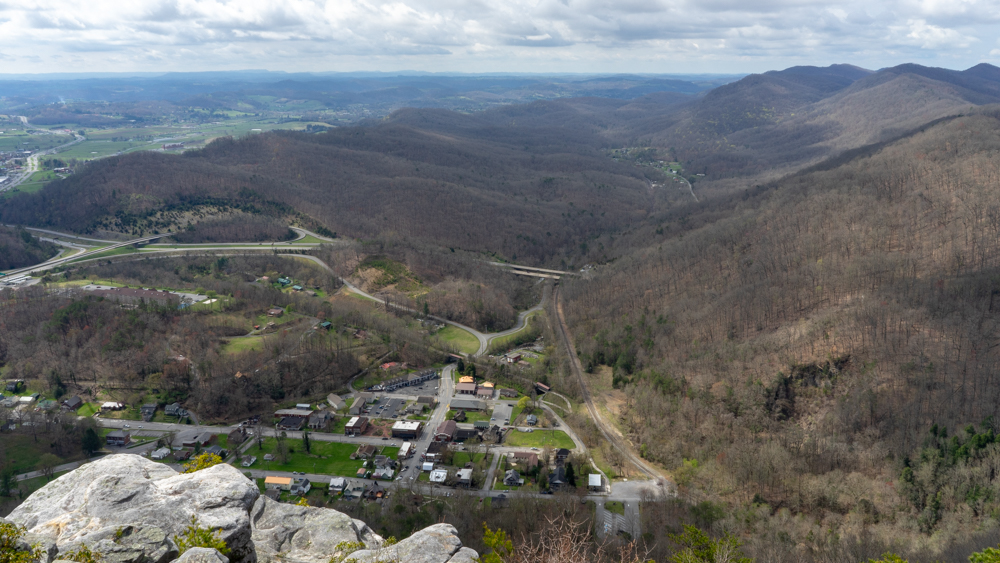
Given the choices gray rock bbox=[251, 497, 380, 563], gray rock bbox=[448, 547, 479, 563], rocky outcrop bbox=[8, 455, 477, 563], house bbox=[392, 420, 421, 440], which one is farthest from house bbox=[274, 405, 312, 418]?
gray rock bbox=[448, 547, 479, 563]

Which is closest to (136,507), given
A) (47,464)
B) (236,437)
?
(236,437)

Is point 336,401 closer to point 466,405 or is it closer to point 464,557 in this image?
point 466,405

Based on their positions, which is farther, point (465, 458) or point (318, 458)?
point (318, 458)

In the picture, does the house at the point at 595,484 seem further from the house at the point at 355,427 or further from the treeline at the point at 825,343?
the house at the point at 355,427

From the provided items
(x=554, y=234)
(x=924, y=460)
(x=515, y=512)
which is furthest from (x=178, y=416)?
(x=554, y=234)

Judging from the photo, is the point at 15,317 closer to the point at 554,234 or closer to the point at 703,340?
the point at 703,340

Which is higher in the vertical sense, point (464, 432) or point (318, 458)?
A: point (464, 432)

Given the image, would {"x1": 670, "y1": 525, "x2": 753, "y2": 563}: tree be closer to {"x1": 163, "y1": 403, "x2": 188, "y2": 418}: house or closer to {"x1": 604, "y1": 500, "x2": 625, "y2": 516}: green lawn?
{"x1": 604, "y1": 500, "x2": 625, "y2": 516}: green lawn
